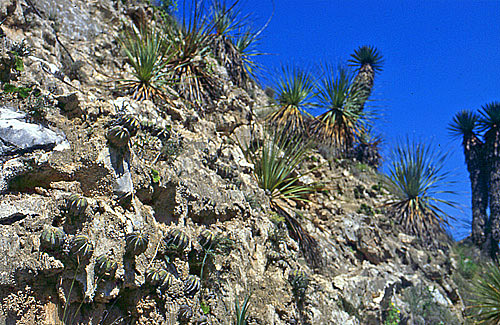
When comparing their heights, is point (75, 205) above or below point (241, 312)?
above

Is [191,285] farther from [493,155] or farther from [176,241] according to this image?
[493,155]

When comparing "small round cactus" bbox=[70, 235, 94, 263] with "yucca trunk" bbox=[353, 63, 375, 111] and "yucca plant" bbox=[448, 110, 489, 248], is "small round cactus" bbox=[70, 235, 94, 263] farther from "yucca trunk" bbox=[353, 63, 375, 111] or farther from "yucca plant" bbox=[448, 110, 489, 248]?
"yucca plant" bbox=[448, 110, 489, 248]

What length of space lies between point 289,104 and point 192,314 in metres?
7.23

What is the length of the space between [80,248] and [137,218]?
37.3 inches

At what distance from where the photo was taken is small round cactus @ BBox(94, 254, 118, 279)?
11.3 feet

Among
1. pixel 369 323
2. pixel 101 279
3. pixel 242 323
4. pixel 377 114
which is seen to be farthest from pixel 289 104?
pixel 101 279

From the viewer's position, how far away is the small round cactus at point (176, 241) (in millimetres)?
4234

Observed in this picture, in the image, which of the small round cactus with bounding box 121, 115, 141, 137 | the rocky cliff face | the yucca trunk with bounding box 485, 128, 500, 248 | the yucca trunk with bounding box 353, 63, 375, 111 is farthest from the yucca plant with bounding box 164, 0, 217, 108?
the yucca trunk with bounding box 485, 128, 500, 248

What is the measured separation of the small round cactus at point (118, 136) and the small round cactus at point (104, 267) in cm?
120

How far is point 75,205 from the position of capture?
348 cm

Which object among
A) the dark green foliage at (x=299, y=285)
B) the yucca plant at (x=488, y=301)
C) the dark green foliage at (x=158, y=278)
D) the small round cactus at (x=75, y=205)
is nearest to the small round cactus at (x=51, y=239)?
the small round cactus at (x=75, y=205)

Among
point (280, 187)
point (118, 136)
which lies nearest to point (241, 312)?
point (118, 136)

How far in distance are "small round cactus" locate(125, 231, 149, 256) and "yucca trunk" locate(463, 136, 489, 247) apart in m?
12.3

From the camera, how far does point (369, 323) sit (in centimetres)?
689
